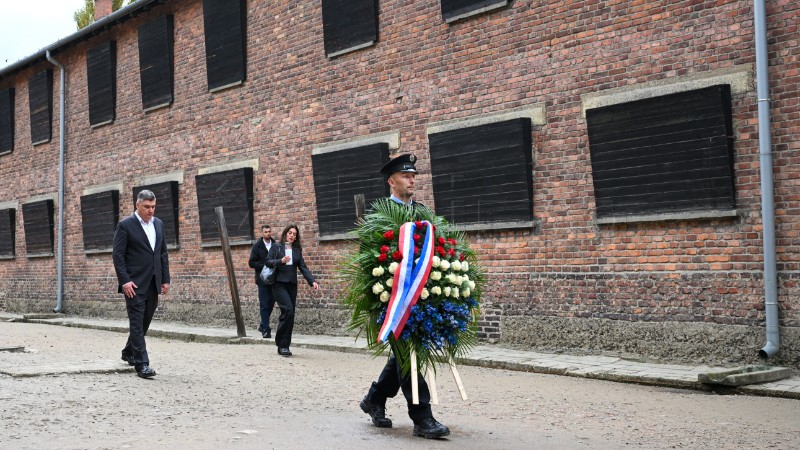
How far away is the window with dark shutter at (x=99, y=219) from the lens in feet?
68.6

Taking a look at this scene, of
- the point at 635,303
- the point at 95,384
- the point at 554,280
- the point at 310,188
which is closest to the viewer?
the point at 95,384

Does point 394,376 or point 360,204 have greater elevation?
point 360,204

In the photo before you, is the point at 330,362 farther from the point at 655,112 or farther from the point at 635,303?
the point at 655,112

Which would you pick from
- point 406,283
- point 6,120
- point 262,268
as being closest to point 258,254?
point 262,268

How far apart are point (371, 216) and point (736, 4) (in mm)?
5501

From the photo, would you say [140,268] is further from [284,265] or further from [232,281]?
[232,281]

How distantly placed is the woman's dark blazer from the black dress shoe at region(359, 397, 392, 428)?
6.06 meters

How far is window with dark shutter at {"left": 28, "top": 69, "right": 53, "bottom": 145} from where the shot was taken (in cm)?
2375

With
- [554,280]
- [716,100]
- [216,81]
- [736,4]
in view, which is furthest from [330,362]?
[216,81]

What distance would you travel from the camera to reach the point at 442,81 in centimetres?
1320

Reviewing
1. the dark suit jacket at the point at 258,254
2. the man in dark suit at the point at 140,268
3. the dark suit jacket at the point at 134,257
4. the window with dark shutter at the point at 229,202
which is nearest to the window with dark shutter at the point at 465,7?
the dark suit jacket at the point at 258,254

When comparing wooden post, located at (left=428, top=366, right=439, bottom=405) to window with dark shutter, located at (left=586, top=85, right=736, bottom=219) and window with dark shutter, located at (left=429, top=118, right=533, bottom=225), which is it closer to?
window with dark shutter, located at (left=586, top=85, right=736, bottom=219)

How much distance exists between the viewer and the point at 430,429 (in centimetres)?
621

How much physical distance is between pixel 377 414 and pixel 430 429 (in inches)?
23.6
